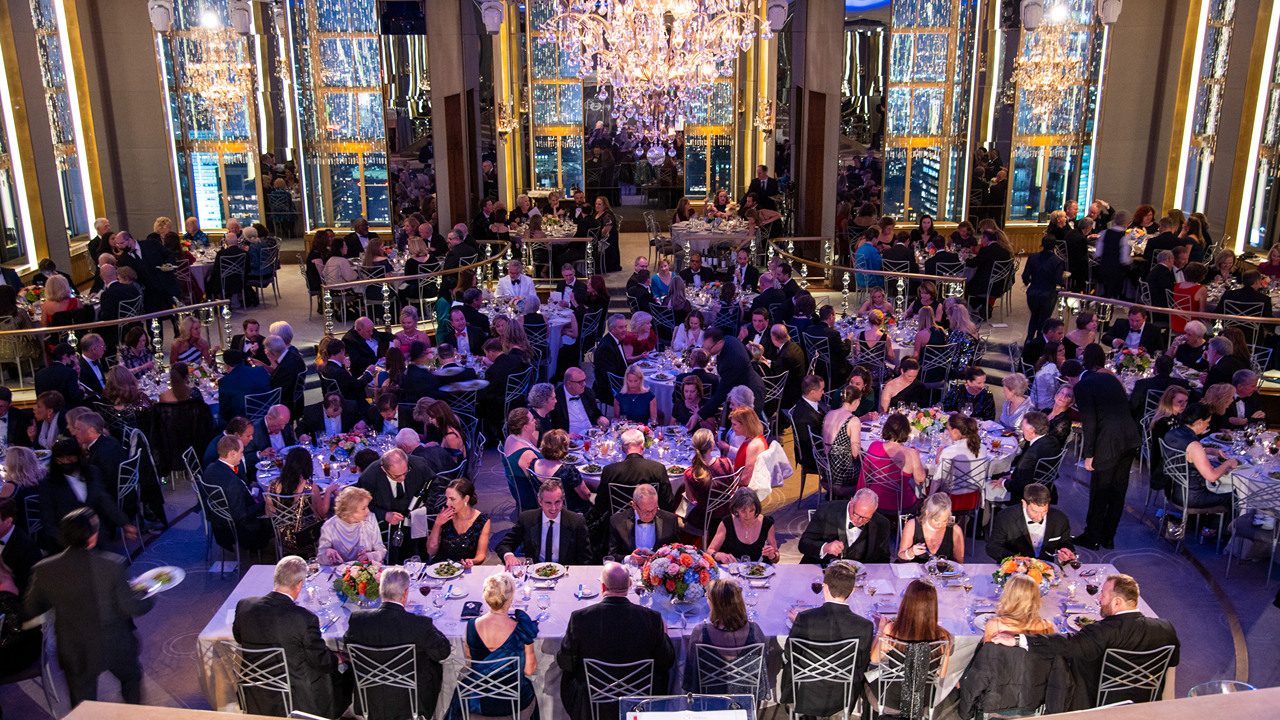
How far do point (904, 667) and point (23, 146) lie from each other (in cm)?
1350

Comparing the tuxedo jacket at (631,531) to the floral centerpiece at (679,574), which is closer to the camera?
the floral centerpiece at (679,574)

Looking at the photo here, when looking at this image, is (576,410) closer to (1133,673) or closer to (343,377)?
(343,377)

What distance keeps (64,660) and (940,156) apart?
50.8ft

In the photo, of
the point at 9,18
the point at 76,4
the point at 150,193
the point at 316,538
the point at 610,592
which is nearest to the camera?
the point at 610,592

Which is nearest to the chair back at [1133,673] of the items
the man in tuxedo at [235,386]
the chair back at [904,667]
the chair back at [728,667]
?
the chair back at [904,667]

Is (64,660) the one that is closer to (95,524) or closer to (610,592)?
(95,524)

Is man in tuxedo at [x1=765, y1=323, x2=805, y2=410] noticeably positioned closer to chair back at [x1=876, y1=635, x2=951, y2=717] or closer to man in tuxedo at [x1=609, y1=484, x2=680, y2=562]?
man in tuxedo at [x1=609, y1=484, x2=680, y2=562]

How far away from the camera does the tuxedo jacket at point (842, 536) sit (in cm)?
589

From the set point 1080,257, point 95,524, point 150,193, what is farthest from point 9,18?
point 1080,257

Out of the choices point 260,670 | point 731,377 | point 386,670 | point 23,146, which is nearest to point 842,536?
point 731,377

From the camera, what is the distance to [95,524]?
16.1ft

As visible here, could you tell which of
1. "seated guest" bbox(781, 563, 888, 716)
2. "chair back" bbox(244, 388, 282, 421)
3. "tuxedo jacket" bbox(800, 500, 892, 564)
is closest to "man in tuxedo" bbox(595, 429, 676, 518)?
"tuxedo jacket" bbox(800, 500, 892, 564)

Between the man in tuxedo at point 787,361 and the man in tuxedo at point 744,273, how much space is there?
2.90 meters

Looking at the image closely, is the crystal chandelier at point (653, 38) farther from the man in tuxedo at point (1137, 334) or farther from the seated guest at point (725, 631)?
the seated guest at point (725, 631)
